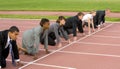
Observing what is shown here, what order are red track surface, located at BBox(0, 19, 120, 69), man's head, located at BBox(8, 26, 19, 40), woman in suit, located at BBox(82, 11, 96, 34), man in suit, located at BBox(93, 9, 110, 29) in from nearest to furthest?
man's head, located at BBox(8, 26, 19, 40) < red track surface, located at BBox(0, 19, 120, 69) < woman in suit, located at BBox(82, 11, 96, 34) < man in suit, located at BBox(93, 9, 110, 29)

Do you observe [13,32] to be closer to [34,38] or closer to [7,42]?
[7,42]

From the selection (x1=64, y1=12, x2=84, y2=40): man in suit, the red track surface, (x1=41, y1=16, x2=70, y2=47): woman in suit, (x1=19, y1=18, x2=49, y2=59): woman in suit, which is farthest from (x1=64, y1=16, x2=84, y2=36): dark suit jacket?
(x1=19, y1=18, x2=49, y2=59): woman in suit

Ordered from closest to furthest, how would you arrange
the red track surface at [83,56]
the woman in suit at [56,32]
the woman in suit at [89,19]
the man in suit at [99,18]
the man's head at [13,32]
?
the man's head at [13,32]
the red track surface at [83,56]
the woman in suit at [56,32]
the woman in suit at [89,19]
the man in suit at [99,18]

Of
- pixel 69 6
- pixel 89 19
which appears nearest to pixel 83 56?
pixel 89 19

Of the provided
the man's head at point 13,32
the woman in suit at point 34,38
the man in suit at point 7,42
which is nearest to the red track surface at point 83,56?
the woman in suit at point 34,38

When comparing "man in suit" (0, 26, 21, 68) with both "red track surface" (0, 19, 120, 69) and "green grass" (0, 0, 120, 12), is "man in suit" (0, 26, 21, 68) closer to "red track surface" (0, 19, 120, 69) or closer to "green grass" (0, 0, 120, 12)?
"red track surface" (0, 19, 120, 69)

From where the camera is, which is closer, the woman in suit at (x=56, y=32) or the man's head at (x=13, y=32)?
the man's head at (x=13, y=32)

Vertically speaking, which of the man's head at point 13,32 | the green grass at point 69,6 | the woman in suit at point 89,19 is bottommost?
the green grass at point 69,6

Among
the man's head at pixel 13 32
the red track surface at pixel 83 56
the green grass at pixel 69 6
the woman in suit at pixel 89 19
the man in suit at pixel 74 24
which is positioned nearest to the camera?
the man's head at pixel 13 32

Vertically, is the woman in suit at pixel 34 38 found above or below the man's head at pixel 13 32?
below

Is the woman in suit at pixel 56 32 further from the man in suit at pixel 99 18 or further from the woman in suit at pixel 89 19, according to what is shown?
the man in suit at pixel 99 18

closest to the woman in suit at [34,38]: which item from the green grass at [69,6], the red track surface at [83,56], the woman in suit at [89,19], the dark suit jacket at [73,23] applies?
the red track surface at [83,56]

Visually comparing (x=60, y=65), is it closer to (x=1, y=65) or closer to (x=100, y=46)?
(x=1, y=65)

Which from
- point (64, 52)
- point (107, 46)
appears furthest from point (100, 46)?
point (64, 52)
